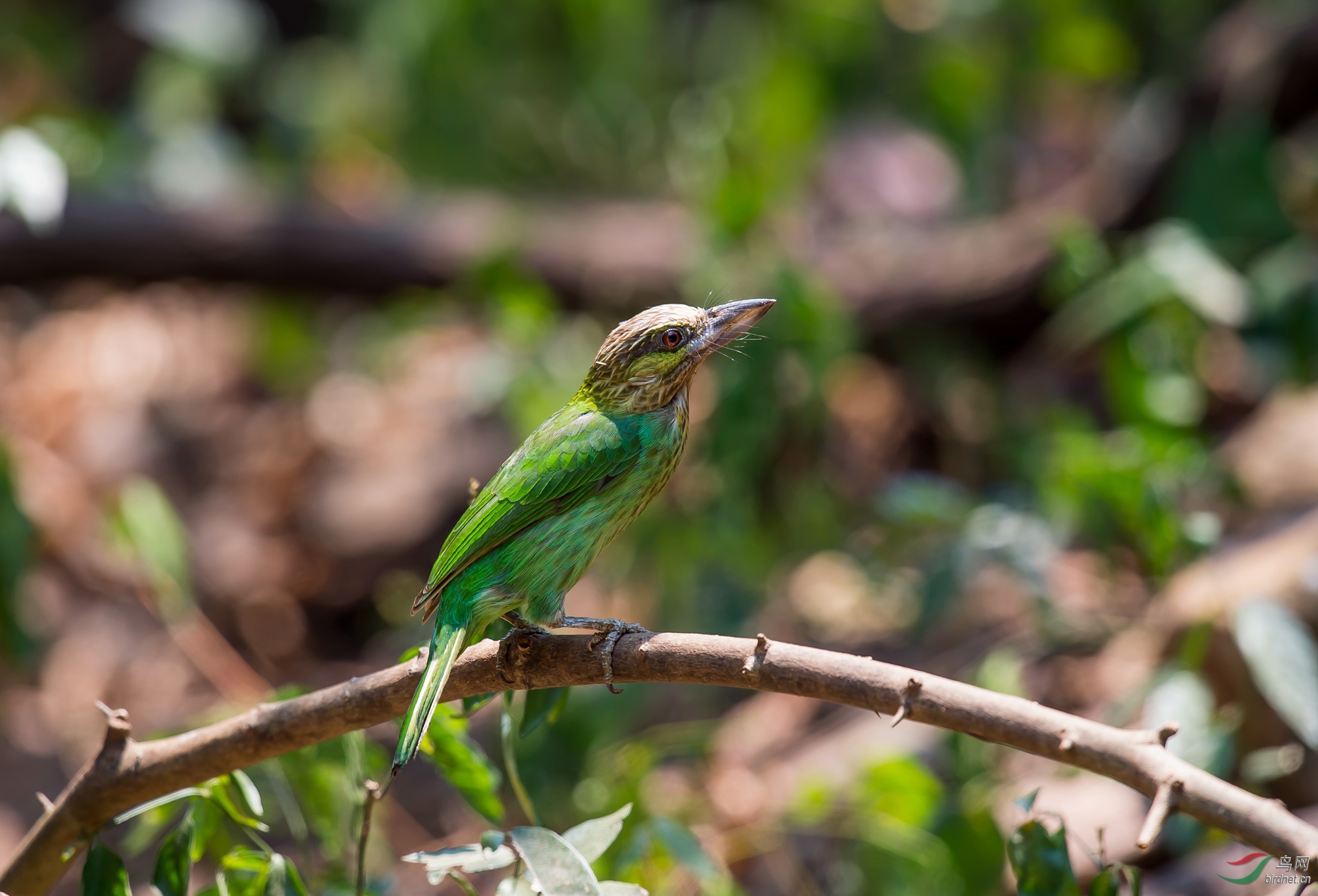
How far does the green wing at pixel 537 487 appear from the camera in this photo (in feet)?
7.89

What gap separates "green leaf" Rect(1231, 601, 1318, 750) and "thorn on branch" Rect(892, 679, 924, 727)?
4.93 ft

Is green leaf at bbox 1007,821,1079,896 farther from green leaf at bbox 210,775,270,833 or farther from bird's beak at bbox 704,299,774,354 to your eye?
green leaf at bbox 210,775,270,833

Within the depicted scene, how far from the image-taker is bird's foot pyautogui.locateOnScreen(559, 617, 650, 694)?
6.73ft

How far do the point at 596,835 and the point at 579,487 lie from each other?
0.70m

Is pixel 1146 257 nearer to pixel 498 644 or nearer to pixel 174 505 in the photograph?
pixel 498 644

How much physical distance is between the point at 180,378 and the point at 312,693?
5.96 meters

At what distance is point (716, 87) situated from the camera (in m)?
7.36

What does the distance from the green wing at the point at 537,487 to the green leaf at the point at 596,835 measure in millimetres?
566

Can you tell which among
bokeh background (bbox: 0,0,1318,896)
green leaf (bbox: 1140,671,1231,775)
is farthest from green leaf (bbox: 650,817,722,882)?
green leaf (bbox: 1140,671,1231,775)


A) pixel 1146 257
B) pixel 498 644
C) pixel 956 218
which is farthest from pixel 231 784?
pixel 956 218

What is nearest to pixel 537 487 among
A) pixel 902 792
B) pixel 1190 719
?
pixel 902 792

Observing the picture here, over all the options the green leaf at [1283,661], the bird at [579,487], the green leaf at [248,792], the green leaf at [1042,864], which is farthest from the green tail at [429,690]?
the green leaf at [1283,661]

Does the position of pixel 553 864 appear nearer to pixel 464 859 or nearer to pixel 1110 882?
pixel 464 859

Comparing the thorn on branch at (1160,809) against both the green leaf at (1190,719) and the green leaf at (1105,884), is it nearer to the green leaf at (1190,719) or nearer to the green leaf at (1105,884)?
the green leaf at (1105,884)
